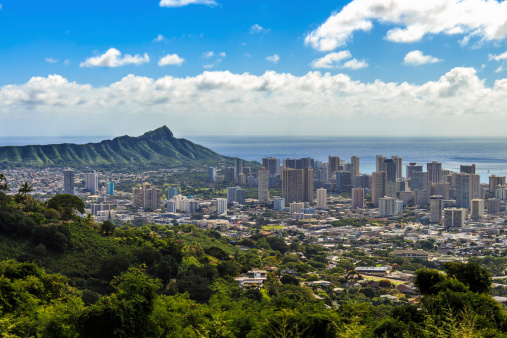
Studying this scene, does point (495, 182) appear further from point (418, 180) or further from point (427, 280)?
point (427, 280)

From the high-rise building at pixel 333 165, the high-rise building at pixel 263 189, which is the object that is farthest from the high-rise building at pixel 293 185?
the high-rise building at pixel 333 165

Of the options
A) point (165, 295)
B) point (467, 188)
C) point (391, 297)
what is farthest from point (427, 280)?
point (467, 188)

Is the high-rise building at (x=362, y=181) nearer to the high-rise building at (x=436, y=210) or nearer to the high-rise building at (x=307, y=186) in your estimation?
the high-rise building at (x=307, y=186)

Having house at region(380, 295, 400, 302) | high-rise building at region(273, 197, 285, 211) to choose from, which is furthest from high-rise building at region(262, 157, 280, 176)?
house at region(380, 295, 400, 302)

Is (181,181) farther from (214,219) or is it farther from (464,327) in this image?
(464,327)

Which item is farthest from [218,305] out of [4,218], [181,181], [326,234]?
[181,181]
